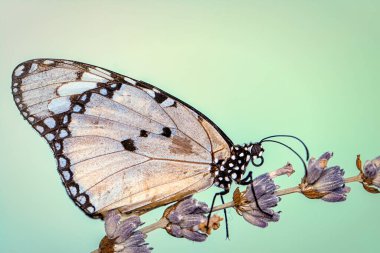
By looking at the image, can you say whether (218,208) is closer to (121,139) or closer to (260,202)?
A: (260,202)

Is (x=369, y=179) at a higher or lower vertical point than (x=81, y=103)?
lower

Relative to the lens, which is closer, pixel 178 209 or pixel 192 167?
pixel 178 209

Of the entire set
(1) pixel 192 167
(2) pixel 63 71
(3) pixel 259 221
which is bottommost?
(3) pixel 259 221

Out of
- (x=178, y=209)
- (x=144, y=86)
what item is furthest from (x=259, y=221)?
(x=144, y=86)

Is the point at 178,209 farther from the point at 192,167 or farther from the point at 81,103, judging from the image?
the point at 81,103

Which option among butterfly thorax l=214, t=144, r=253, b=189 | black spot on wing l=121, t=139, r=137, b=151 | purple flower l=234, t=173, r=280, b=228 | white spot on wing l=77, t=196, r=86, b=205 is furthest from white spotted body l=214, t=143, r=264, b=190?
white spot on wing l=77, t=196, r=86, b=205

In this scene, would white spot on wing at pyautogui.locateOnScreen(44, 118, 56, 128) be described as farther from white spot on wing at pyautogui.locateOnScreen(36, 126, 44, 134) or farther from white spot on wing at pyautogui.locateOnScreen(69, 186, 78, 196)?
white spot on wing at pyautogui.locateOnScreen(69, 186, 78, 196)

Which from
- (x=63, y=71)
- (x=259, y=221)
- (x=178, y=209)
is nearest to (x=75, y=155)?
(x=63, y=71)
